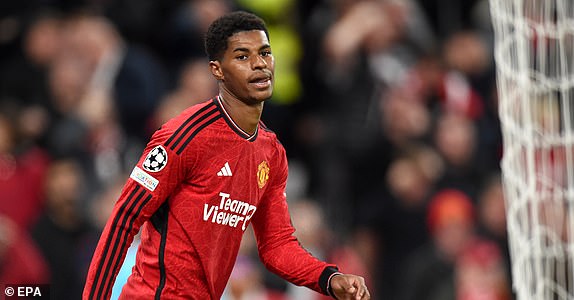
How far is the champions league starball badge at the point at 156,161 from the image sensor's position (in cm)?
471

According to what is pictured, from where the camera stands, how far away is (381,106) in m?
10.1

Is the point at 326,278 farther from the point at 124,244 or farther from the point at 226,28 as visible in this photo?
the point at 226,28

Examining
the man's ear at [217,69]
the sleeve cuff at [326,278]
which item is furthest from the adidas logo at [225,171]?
the sleeve cuff at [326,278]

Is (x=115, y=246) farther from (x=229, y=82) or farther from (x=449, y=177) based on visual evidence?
(x=449, y=177)

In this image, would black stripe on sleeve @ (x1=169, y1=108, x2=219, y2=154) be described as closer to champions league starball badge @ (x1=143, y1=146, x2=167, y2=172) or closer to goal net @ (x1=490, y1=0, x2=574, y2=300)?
champions league starball badge @ (x1=143, y1=146, x2=167, y2=172)

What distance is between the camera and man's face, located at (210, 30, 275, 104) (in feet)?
16.0

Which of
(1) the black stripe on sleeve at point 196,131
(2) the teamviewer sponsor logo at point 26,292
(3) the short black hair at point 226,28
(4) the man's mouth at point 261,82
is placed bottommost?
(2) the teamviewer sponsor logo at point 26,292

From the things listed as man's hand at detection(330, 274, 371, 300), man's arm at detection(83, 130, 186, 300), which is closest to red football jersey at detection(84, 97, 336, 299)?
man's arm at detection(83, 130, 186, 300)

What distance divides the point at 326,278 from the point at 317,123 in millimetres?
5460

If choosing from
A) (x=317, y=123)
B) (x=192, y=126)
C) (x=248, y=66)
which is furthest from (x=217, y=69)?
(x=317, y=123)

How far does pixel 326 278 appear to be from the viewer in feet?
16.5

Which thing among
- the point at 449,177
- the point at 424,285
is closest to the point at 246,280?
the point at 424,285

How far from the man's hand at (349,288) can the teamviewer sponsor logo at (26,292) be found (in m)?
2.64

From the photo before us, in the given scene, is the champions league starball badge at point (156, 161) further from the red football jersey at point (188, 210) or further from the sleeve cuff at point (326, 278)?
the sleeve cuff at point (326, 278)
